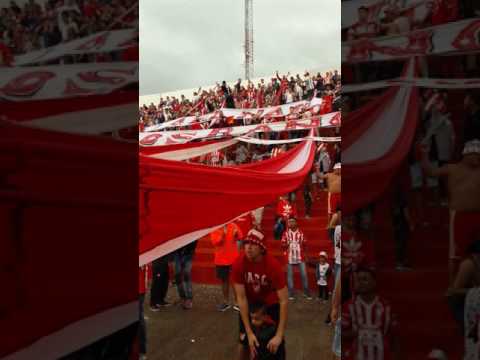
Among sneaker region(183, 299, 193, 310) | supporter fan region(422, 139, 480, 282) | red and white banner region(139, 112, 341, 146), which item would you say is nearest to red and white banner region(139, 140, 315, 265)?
supporter fan region(422, 139, 480, 282)

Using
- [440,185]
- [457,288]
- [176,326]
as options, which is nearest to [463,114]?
[440,185]

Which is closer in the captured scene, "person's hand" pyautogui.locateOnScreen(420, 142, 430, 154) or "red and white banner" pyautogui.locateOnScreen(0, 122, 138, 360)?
"red and white banner" pyautogui.locateOnScreen(0, 122, 138, 360)

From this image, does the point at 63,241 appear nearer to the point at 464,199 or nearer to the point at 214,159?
the point at 464,199

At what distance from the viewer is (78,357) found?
122cm

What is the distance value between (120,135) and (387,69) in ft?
2.68

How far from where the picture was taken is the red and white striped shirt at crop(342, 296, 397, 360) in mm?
1226

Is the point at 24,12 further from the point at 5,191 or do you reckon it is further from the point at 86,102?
the point at 5,191

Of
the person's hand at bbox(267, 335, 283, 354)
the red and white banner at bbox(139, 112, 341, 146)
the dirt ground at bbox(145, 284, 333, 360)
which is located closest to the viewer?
the person's hand at bbox(267, 335, 283, 354)

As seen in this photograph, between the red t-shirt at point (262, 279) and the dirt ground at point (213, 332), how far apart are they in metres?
1.33

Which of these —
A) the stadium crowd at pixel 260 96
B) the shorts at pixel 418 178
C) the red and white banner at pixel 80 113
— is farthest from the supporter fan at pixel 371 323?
the stadium crowd at pixel 260 96

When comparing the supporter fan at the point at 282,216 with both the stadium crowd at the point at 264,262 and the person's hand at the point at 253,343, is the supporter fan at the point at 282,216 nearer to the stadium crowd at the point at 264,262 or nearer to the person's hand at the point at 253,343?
the stadium crowd at the point at 264,262

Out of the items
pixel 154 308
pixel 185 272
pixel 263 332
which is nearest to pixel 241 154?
pixel 185 272

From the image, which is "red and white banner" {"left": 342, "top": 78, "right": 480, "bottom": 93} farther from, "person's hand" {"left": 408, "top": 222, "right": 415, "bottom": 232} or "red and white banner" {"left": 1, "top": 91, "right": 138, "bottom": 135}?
"red and white banner" {"left": 1, "top": 91, "right": 138, "bottom": 135}

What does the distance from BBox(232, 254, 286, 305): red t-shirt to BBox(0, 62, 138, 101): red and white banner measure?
1842mm
